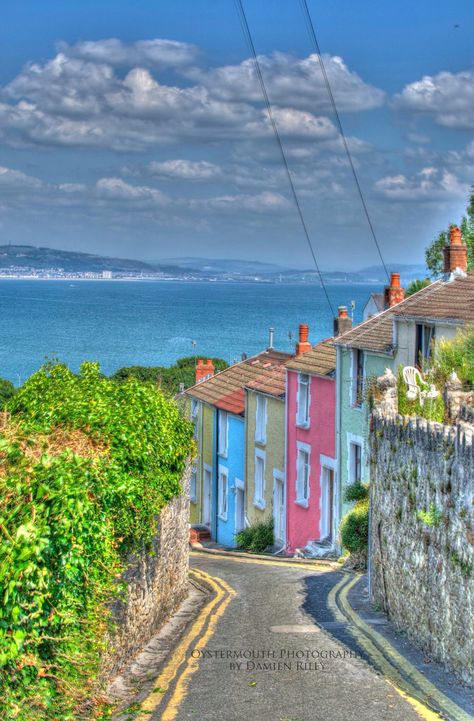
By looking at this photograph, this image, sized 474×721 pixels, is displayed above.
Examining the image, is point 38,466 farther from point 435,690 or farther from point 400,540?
point 400,540

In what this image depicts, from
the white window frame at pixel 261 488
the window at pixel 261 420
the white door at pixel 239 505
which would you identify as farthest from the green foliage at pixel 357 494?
the white door at pixel 239 505

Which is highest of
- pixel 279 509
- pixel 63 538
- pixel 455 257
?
pixel 455 257

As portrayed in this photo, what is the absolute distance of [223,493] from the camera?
4131 centimetres

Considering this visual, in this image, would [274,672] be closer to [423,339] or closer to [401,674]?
[401,674]

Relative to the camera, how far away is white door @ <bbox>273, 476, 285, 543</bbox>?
34906 millimetres

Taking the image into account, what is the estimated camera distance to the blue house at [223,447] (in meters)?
39.4

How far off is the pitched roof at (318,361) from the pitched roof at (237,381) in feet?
9.94

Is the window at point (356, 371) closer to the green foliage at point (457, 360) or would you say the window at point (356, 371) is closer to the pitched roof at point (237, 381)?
the pitched roof at point (237, 381)

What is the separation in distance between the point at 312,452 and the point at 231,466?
7823 millimetres

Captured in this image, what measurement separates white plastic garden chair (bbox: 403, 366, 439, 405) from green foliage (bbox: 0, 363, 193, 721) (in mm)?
4730

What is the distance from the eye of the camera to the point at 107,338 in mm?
195250

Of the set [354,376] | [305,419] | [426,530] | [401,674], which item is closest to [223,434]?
[305,419]

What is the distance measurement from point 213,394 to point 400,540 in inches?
1088

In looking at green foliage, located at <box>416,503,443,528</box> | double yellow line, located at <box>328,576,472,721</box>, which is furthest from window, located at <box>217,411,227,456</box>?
green foliage, located at <box>416,503,443,528</box>
